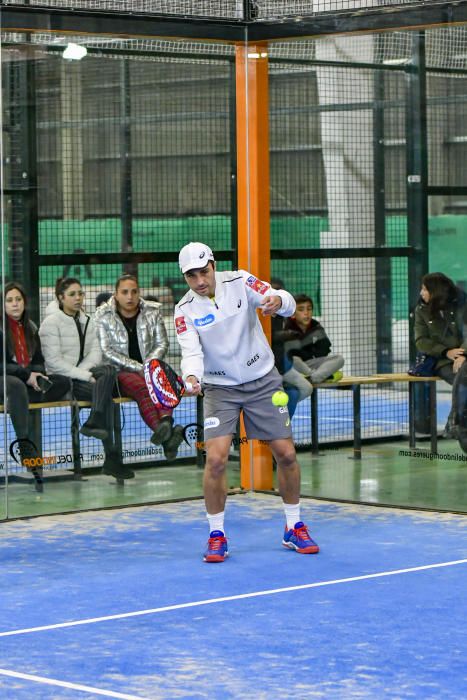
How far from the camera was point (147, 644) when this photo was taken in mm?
6309

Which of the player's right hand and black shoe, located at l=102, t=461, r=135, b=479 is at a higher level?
the player's right hand

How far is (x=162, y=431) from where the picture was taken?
10180 millimetres

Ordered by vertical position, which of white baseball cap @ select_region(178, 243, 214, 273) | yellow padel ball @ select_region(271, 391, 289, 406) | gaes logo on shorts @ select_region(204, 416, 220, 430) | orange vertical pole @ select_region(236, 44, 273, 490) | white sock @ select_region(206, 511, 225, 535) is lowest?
white sock @ select_region(206, 511, 225, 535)

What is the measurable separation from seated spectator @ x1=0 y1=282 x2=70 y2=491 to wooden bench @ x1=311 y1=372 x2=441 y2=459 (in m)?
1.90

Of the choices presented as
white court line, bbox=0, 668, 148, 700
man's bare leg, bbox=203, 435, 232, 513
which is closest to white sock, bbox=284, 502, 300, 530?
man's bare leg, bbox=203, 435, 232, 513

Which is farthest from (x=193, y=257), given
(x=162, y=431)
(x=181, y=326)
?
(x=162, y=431)

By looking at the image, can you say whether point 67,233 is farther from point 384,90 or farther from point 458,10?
point 458,10

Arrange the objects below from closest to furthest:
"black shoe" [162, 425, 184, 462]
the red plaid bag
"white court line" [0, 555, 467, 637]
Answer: "white court line" [0, 555, 467, 637]
the red plaid bag
"black shoe" [162, 425, 184, 462]

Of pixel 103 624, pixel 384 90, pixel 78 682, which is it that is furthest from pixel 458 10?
pixel 78 682

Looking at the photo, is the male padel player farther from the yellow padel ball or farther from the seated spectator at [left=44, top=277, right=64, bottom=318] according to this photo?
the seated spectator at [left=44, top=277, right=64, bottom=318]

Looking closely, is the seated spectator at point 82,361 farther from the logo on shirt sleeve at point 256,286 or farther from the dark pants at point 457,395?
the dark pants at point 457,395

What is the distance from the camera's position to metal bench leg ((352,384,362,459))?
10109 millimetres

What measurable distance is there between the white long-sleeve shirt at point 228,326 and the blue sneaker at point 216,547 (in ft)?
2.89

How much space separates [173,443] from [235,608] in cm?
338
